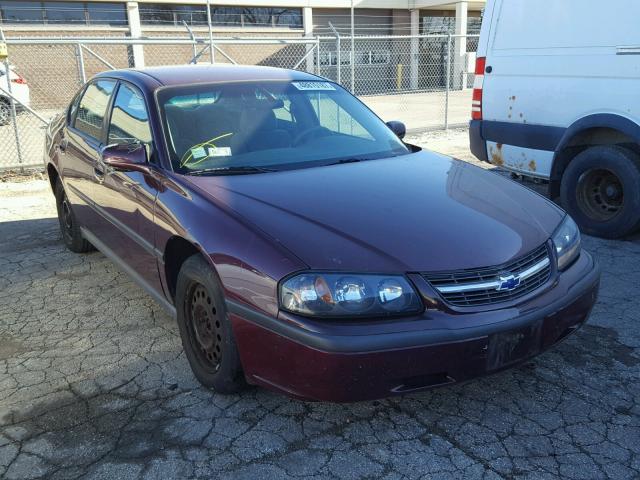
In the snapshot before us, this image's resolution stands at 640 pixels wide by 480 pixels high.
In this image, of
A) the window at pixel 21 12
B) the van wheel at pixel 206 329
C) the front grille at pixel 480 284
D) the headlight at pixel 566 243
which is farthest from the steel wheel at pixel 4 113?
the front grille at pixel 480 284

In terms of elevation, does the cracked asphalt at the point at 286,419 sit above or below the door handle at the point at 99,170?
below

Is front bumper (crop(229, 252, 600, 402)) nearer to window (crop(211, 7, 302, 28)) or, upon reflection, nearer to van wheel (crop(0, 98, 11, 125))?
van wheel (crop(0, 98, 11, 125))

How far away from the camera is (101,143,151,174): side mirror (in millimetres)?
3377

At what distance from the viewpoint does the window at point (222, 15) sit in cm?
2452

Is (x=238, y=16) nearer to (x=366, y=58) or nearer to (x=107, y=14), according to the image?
(x=107, y=14)

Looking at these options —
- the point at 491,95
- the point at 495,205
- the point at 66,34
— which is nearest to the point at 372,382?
the point at 495,205

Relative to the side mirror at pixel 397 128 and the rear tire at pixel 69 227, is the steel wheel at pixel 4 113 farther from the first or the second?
the side mirror at pixel 397 128

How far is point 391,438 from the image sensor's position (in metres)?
2.67

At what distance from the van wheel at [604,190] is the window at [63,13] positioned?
72.4ft

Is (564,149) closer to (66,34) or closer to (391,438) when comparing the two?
(391,438)

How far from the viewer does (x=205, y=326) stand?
301 centimetres

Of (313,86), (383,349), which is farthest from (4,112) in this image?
(383,349)

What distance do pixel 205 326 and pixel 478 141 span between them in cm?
445

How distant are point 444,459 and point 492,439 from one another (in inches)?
10.5
